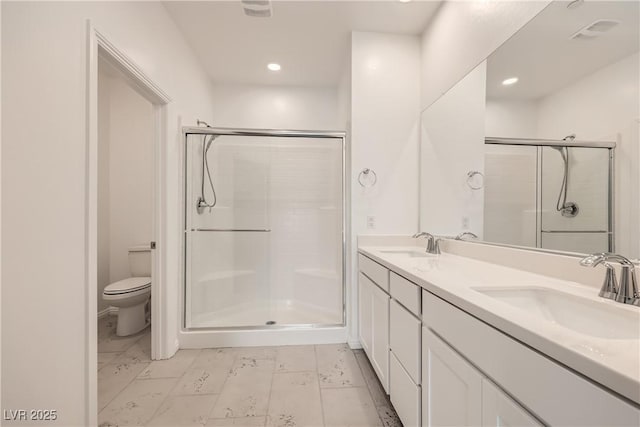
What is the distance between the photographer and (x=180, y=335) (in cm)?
207

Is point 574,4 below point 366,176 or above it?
above

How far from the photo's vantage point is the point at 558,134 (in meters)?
1.05

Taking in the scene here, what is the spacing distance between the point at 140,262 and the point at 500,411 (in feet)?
9.90

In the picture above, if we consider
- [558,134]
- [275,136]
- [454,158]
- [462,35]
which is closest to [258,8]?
[275,136]

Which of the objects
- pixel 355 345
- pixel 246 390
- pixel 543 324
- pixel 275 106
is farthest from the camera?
pixel 275 106

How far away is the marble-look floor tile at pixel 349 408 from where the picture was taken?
52.0 inches

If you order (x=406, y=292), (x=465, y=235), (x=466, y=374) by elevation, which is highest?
(x=465, y=235)

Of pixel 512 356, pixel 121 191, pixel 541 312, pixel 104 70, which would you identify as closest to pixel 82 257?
pixel 512 356

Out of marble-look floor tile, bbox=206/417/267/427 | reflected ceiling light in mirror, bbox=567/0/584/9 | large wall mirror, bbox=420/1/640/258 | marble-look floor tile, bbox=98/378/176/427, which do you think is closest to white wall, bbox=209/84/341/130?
large wall mirror, bbox=420/1/640/258

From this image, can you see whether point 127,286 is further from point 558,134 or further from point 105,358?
point 558,134

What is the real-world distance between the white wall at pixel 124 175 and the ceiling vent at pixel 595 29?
11.5 feet

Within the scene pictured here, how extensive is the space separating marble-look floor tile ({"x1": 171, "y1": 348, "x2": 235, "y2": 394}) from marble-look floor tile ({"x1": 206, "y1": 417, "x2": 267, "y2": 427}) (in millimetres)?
241

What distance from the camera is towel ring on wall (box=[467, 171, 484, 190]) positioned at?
152cm

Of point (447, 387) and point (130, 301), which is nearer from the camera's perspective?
point (447, 387)
